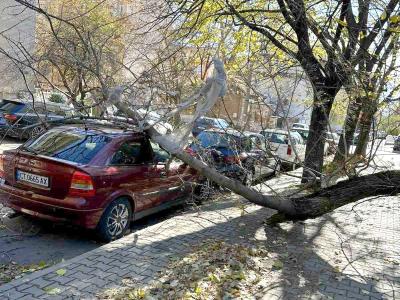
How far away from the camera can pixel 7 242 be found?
5473mm

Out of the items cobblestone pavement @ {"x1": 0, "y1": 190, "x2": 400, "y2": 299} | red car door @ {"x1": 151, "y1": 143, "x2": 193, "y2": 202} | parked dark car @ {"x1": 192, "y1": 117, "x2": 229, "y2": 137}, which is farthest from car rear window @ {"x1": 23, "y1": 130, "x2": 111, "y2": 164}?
parked dark car @ {"x1": 192, "y1": 117, "x2": 229, "y2": 137}

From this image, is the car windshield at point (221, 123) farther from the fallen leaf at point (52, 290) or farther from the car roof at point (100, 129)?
the fallen leaf at point (52, 290)

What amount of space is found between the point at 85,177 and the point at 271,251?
2.63m

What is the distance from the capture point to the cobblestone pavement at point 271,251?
13.5 feet

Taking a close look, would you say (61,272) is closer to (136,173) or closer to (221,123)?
(136,173)

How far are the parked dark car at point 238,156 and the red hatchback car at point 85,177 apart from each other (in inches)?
41.5

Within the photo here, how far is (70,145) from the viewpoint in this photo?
579cm

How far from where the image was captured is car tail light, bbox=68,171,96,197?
5.33m

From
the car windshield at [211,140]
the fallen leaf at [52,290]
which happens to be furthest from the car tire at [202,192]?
the fallen leaf at [52,290]

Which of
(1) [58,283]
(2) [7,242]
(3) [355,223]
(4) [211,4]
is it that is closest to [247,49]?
(4) [211,4]

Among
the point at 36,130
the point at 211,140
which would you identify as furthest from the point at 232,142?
the point at 36,130

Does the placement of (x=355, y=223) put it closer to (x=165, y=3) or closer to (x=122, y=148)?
(x=122, y=148)

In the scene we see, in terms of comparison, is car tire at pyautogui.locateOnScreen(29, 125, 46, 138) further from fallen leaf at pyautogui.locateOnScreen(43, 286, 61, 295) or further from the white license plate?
fallen leaf at pyautogui.locateOnScreen(43, 286, 61, 295)

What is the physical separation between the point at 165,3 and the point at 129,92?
3083mm
